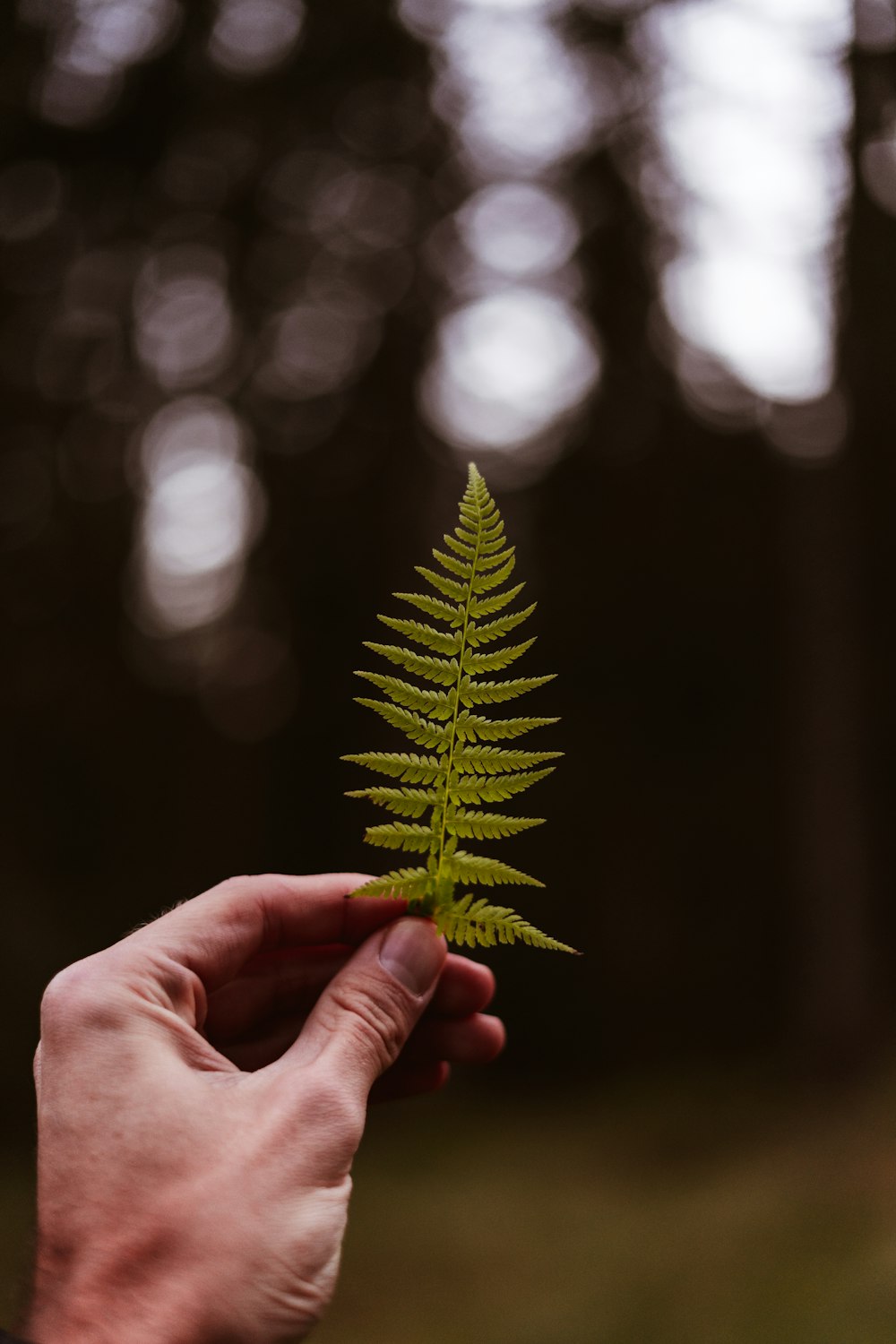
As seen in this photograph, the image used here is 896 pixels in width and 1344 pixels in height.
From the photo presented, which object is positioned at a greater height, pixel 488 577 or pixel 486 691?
pixel 488 577

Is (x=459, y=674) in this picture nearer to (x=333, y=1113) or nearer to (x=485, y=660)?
(x=485, y=660)

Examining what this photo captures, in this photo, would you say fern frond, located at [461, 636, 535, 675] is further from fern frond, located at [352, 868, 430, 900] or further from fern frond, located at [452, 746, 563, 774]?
fern frond, located at [352, 868, 430, 900]

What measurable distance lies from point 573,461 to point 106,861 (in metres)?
8.04

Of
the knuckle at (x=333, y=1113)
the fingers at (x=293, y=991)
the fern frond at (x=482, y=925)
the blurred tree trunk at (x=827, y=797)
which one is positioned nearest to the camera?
the knuckle at (x=333, y=1113)

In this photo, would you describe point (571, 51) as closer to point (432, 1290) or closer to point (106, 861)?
point (106, 861)

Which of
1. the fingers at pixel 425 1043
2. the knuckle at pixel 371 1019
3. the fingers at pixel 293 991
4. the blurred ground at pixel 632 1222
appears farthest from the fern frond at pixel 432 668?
the blurred ground at pixel 632 1222

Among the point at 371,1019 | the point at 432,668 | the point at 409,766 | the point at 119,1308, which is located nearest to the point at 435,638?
the point at 432,668

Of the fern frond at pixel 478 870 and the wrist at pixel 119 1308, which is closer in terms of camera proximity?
the wrist at pixel 119 1308

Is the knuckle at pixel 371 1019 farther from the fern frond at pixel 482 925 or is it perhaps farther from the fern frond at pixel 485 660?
the fern frond at pixel 485 660

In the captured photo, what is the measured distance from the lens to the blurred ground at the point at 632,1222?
22.8ft

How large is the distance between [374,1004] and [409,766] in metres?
0.56

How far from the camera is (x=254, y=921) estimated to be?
2484 millimetres

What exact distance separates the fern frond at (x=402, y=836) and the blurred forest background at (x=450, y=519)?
28.1ft

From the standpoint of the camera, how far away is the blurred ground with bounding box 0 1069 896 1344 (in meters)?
6.95
